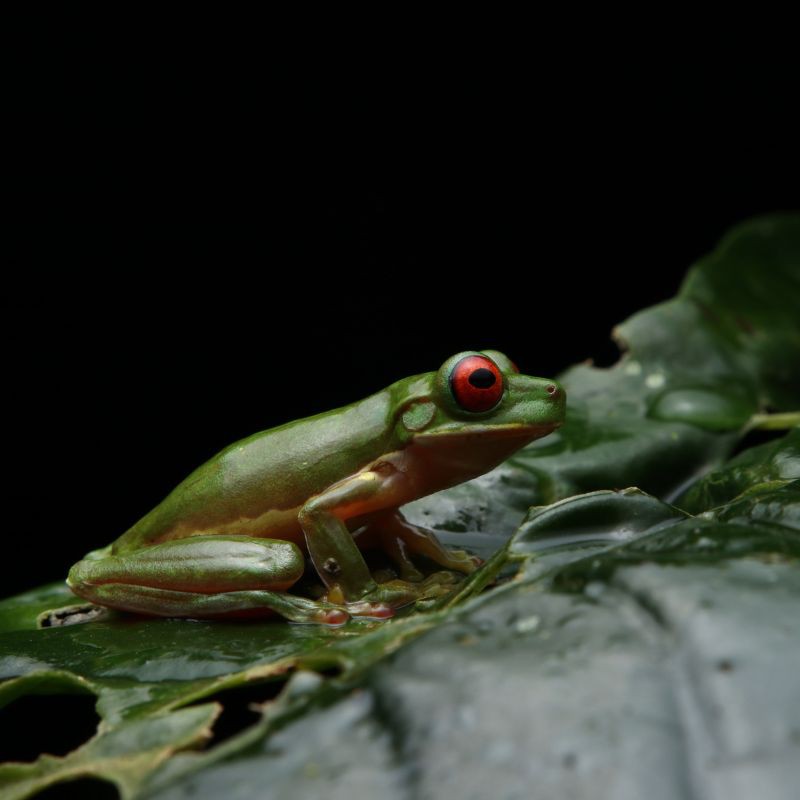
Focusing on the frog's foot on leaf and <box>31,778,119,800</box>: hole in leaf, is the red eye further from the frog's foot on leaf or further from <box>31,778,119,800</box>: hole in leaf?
<box>31,778,119,800</box>: hole in leaf

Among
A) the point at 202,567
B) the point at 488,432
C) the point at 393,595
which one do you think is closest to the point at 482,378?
the point at 488,432

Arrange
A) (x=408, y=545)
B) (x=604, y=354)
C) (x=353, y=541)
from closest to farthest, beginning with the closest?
(x=353, y=541), (x=408, y=545), (x=604, y=354)

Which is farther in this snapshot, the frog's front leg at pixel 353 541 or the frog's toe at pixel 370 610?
the frog's front leg at pixel 353 541

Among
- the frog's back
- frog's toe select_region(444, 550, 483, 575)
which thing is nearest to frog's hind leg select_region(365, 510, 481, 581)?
frog's toe select_region(444, 550, 483, 575)

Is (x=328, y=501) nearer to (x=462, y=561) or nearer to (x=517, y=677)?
(x=462, y=561)

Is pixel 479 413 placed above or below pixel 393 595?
above

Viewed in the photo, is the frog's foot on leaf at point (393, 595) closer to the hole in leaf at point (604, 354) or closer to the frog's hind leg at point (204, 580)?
the frog's hind leg at point (204, 580)

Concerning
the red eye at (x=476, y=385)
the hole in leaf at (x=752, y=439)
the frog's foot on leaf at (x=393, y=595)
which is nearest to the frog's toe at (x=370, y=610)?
the frog's foot on leaf at (x=393, y=595)
